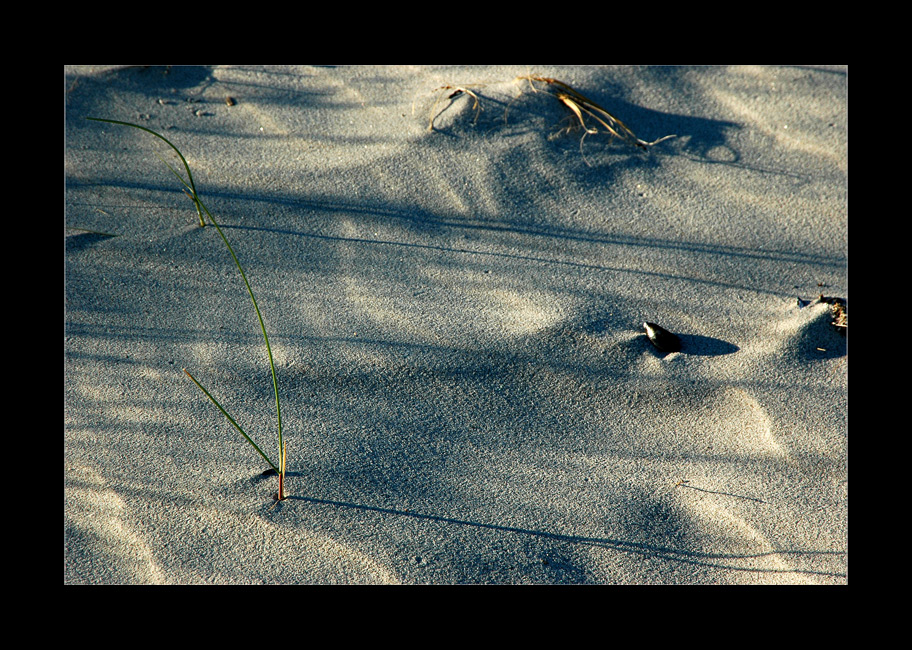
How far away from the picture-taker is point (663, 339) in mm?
1708

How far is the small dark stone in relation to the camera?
5.60ft

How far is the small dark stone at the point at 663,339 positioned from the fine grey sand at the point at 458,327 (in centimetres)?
3

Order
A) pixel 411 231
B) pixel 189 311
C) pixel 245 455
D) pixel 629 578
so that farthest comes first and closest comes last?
1. pixel 411 231
2. pixel 189 311
3. pixel 245 455
4. pixel 629 578

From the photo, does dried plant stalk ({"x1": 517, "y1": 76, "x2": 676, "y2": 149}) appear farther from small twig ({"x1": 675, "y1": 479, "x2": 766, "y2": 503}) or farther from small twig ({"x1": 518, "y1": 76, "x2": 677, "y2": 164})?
small twig ({"x1": 675, "y1": 479, "x2": 766, "y2": 503})

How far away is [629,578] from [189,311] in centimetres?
129

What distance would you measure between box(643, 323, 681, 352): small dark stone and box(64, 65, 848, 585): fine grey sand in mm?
31

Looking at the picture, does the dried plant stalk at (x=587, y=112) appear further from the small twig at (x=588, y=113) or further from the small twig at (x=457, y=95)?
the small twig at (x=457, y=95)

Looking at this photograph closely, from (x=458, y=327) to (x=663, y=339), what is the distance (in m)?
0.55

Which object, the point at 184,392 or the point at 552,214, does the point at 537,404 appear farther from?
the point at 184,392

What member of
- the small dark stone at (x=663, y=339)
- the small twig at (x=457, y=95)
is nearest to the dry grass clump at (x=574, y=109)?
the small twig at (x=457, y=95)

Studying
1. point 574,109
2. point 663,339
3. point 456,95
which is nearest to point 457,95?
point 456,95

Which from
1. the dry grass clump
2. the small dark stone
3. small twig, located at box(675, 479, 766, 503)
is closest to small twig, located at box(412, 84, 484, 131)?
the dry grass clump

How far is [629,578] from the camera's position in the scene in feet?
4.44

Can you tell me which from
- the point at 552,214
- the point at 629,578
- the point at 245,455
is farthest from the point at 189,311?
the point at 629,578
